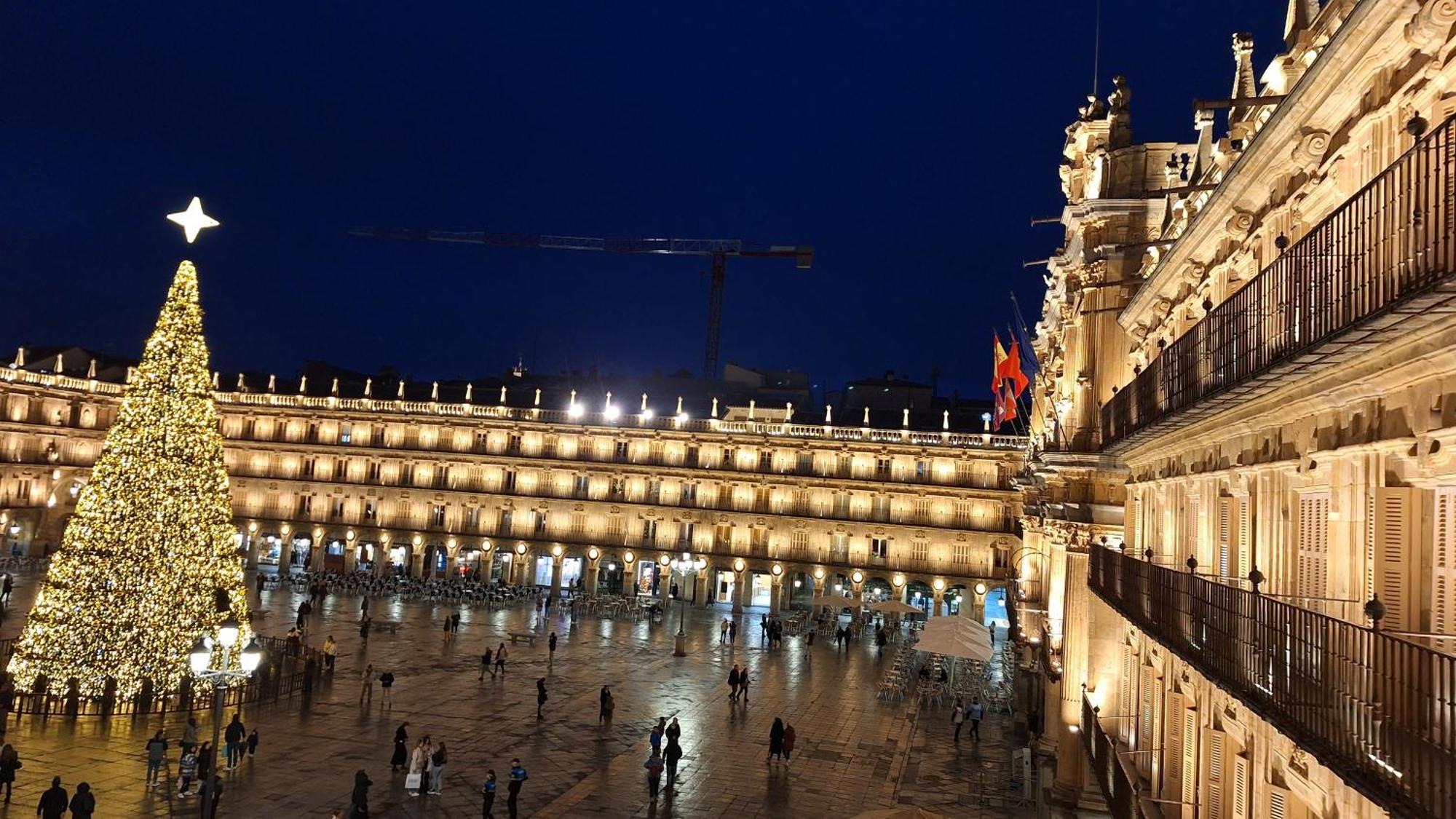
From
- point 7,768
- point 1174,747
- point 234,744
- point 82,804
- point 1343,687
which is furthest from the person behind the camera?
point 234,744

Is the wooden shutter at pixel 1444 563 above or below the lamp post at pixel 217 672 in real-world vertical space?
above

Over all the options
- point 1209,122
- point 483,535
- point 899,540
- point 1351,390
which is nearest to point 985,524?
point 899,540

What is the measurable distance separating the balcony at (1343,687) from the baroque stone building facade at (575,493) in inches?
1920

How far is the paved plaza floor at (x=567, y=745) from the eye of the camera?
18609 mm

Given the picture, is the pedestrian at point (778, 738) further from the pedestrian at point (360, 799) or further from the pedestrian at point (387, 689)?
the pedestrian at point (387, 689)

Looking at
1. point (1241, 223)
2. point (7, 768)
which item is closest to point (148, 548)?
point (7, 768)

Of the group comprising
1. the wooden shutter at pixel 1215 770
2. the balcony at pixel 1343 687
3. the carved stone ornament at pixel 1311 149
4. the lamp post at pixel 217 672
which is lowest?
the lamp post at pixel 217 672

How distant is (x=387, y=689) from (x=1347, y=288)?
25.9m

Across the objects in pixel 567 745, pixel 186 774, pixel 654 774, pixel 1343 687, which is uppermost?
pixel 1343 687

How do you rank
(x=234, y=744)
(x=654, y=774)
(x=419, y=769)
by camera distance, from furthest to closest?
1. (x=234, y=744)
2. (x=654, y=774)
3. (x=419, y=769)

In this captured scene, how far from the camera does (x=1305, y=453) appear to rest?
7750 millimetres

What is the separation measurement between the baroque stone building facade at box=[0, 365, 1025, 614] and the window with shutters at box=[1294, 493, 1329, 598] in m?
48.4

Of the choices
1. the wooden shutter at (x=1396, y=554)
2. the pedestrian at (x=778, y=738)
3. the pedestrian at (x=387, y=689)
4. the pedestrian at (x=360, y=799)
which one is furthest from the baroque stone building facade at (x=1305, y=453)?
the pedestrian at (x=387, y=689)

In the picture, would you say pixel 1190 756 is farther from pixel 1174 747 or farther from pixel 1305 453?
pixel 1305 453
